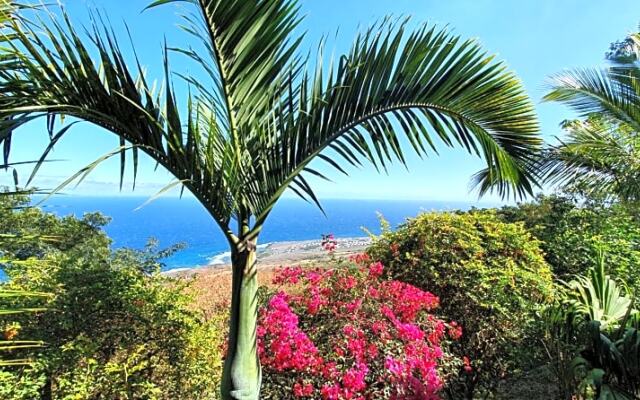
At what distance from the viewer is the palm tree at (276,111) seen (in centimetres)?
210

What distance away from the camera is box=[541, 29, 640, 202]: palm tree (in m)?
5.03

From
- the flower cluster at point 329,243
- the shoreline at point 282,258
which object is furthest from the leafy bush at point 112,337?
the shoreline at point 282,258

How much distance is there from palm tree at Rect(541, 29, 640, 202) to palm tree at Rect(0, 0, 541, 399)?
10.2 ft

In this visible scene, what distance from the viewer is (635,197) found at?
5582mm

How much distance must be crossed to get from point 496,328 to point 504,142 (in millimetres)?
2924

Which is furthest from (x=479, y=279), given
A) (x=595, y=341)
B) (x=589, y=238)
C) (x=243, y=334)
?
(x=243, y=334)

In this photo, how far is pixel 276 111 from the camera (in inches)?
95.6

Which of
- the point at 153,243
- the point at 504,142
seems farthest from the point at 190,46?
the point at 153,243

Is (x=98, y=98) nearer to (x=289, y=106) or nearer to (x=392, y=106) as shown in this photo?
(x=289, y=106)

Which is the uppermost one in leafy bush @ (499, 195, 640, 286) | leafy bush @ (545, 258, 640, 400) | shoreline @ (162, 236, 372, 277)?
leafy bush @ (499, 195, 640, 286)

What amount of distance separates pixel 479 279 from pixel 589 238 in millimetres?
2641

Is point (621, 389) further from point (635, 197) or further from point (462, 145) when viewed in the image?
point (635, 197)

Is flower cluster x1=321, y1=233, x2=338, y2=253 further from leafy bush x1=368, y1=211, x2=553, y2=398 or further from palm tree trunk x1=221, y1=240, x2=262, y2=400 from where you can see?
palm tree trunk x1=221, y1=240, x2=262, y2=400

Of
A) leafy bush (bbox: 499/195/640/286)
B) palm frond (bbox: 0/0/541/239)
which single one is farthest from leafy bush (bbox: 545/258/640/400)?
leafy bush (bbox: 499/195/640/286)
